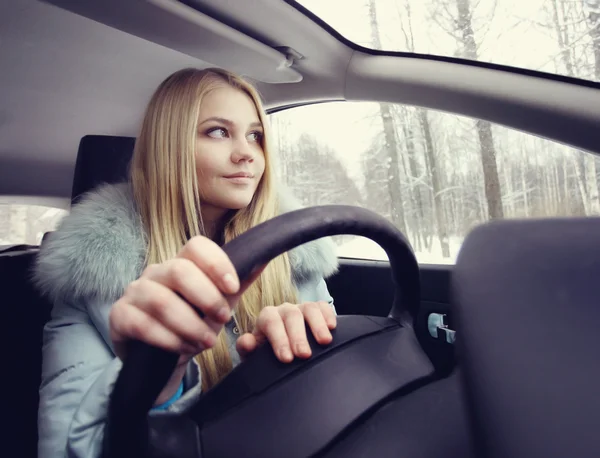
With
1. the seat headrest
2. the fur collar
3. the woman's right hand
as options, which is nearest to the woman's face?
the fur collar

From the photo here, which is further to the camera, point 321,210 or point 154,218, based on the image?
point 154,218

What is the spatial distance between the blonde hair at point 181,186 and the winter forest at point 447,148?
0.27 m

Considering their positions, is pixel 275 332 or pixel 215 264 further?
pixel 275 332

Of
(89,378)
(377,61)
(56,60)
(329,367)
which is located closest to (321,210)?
(329,367)

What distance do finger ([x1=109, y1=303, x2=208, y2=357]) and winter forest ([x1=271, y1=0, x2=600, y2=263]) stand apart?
72 centimetres

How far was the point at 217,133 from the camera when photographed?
1096 mm

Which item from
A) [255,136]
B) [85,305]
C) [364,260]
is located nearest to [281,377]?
[85,305]

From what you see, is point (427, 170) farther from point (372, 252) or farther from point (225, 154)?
point (225, 154)

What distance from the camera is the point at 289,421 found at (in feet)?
1.57

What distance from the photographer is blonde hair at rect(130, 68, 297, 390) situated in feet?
3.37

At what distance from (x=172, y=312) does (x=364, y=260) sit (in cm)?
145

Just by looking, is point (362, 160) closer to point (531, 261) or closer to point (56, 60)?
point (56, 60)

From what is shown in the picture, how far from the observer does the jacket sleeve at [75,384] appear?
646mm

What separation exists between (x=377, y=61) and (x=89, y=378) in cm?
Result: 127
